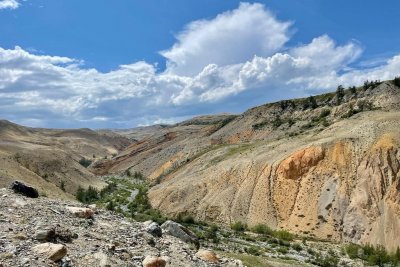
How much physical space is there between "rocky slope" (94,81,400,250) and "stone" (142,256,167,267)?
33.5 metres

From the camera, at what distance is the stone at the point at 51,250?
14312mm

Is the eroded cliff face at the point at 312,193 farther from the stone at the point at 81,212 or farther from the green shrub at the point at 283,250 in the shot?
the stone at the point at 81,212

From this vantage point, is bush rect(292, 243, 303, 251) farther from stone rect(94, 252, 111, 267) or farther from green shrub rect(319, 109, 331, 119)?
green shrub rect(319, 109, 331, 119)

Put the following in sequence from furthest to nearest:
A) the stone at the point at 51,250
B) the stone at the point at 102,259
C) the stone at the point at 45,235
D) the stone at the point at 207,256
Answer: the stone at the point at 207,256 → the stone at the point at 45,235 → the stone at the point at 102,259 → the stone at the point at 51,250

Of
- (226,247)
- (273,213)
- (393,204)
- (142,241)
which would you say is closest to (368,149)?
(393,204)

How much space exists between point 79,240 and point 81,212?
10.4 feet

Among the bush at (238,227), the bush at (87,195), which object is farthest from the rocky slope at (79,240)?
the bush at (87,195)

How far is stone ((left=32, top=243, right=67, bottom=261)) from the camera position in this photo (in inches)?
563

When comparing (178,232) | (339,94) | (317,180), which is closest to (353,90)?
(339,94)

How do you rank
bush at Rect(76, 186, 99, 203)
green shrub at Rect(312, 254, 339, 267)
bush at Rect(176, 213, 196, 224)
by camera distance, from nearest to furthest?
green shrub at Rect(312, 254, 339, 267) < bush at Rect(176, 213, 196, 224) < bush at Rect(76, 186, 99, 203)

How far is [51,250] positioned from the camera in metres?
14.4

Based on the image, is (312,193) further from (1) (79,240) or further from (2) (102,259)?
(2) (102,259)

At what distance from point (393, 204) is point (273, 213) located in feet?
43.1

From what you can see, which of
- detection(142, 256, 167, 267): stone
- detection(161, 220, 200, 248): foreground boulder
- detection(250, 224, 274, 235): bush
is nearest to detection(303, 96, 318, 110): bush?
detection(250, 224, 274, 235): bush
